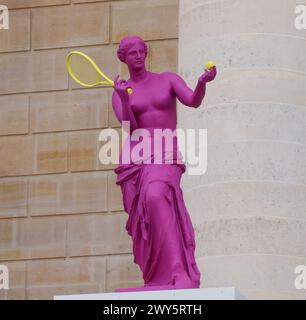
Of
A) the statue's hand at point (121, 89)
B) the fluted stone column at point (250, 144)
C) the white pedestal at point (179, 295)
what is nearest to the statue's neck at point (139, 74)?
the statue's hand at point (121, 89)

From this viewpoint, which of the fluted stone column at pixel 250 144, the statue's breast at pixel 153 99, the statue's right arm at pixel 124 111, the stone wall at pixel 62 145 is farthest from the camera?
the stone wall at pixel 62 145

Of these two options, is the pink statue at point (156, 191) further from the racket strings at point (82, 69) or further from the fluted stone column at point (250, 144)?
the fluted stone column at point (250, 144)

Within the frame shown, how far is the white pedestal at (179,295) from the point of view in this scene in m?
11.9

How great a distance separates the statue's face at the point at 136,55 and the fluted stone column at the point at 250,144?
224cm

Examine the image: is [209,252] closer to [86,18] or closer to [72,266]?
[72,266]

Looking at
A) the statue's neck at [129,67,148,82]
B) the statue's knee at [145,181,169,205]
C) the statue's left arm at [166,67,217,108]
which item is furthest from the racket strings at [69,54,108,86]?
the statue's knee at [145,181,169,205]

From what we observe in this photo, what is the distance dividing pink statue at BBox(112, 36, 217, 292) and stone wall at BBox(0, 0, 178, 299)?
4.18 m

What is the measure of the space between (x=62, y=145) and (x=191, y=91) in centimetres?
495

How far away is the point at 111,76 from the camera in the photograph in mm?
17734

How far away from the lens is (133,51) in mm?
13094

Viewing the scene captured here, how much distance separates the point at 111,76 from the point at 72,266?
6.44 feet
